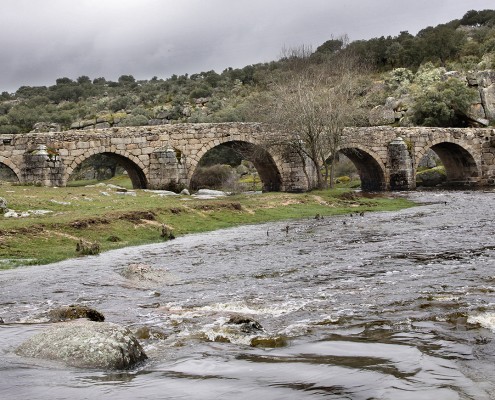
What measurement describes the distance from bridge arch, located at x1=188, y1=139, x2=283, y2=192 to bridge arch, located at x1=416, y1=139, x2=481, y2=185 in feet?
→ 46.6

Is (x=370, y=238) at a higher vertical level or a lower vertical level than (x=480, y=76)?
lower

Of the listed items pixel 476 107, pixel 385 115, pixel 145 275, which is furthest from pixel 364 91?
pixel 145 275

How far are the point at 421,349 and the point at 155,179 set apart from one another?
32880 millimetres

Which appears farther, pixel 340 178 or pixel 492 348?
pixel 340 178

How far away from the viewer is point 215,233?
21688mm

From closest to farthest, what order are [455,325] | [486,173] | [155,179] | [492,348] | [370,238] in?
[492,348]
[455,325]
[370,238]
[155,179]
[486,173]

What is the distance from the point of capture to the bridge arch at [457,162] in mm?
52266

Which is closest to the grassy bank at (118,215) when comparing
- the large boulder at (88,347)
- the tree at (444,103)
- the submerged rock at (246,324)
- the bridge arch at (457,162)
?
the large boulder at (88,347)

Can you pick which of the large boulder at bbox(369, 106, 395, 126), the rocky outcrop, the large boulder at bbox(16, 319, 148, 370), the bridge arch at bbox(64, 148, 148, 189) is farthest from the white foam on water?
the large boulder at bbox(369, 106, 395, 126)

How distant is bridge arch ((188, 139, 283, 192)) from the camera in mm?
40372

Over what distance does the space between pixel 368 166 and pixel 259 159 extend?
11415 millimetres

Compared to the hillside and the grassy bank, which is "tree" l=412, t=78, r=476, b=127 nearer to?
the hillside

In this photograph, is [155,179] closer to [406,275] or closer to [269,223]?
[269,223]

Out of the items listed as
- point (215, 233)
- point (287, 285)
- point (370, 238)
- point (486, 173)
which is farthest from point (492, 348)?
point (486, 173)
